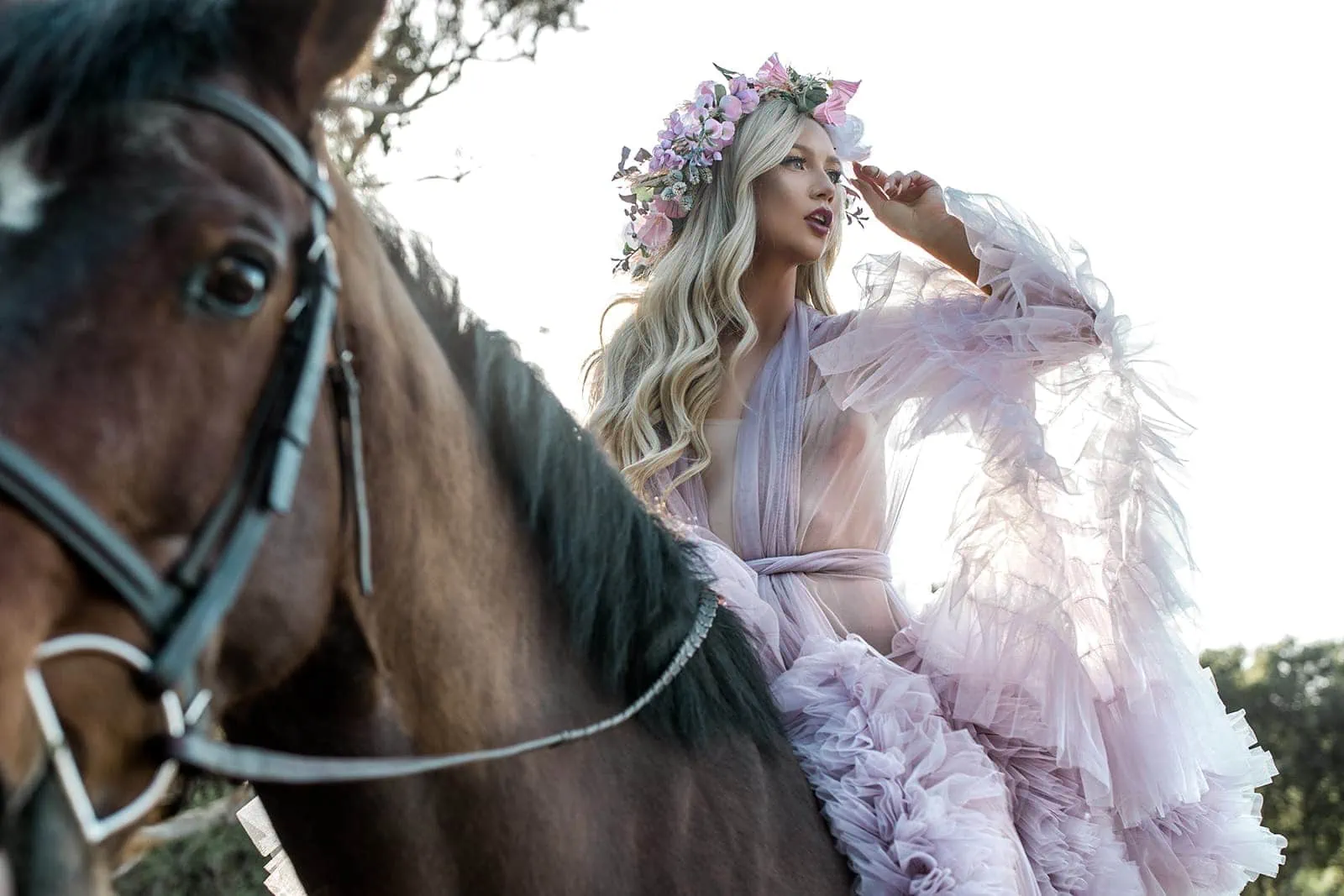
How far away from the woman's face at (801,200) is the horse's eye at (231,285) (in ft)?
7.38

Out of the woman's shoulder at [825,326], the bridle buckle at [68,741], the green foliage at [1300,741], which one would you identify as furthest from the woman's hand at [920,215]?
the green foliage at [1300,741]

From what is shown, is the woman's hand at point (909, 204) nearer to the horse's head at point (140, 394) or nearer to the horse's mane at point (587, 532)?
the horse's mane at point (587, 532)

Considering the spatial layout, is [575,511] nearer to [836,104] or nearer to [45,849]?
[45,849]

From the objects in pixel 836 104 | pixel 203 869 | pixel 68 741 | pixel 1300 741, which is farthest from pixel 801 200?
pixel 1300 741

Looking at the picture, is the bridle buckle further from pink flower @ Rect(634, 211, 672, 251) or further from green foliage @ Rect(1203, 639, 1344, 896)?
green foliage @ Rect(1203, 639, 1344, 896)

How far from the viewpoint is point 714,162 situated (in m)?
3.71

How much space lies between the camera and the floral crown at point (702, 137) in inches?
142

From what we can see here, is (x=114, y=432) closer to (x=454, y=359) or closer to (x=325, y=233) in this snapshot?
(x=325, y=233)

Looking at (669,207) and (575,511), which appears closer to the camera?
(575,511)

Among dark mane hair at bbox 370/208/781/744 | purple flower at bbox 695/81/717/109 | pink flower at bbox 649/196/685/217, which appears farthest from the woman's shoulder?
dark mane hair at bbox 370/208/781/744

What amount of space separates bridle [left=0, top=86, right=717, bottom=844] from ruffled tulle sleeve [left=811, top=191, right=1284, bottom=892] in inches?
56.6

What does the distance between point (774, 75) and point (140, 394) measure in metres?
2.72

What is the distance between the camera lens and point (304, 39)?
5.13 feet

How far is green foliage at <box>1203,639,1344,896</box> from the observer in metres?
17.3
